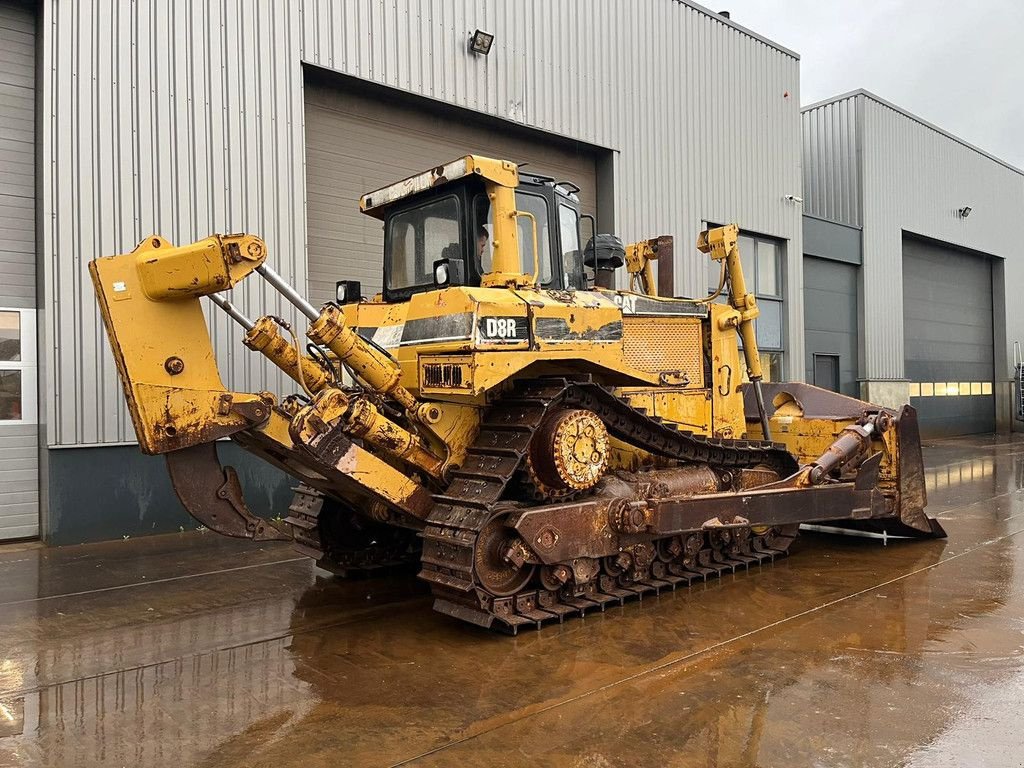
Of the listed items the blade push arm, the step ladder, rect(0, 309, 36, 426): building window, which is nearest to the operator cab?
the blade push arm

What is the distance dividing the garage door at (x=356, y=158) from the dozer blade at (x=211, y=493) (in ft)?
18.8

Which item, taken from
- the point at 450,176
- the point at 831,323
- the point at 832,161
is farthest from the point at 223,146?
the point at 832,161

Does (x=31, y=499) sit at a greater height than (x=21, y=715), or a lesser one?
greater

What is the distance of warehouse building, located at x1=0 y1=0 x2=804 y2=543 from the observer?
8711 millimetres

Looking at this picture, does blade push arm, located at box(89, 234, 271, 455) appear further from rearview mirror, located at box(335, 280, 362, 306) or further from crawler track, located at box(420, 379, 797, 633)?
rearview mirror, located at box(335, 280, 362, 306)

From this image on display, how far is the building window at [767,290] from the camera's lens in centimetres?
1706

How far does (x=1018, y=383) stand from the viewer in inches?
1086

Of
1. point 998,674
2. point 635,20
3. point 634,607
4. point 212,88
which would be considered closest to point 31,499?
point 212,88

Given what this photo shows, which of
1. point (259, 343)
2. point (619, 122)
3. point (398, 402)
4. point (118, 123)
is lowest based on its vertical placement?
point (398, 402)

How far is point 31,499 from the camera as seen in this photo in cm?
888

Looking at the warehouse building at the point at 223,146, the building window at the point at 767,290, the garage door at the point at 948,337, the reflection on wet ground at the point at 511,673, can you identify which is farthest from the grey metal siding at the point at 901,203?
the reflection on wet ground at the point at 511,673

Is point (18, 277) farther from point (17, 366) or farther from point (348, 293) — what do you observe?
point (348, 293)

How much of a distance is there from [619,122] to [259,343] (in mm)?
10283

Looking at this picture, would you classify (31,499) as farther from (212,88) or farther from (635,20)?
(635,20)
